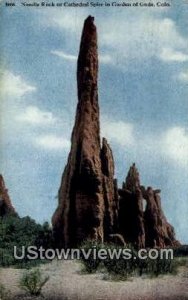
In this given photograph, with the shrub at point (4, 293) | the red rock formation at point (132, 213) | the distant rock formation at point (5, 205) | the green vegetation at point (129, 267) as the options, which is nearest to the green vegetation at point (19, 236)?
the shrub at point (4, 293)

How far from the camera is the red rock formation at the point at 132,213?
18000mm

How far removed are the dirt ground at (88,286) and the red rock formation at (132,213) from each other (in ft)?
13.4

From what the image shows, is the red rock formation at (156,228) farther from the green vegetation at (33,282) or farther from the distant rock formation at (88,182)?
the green vegetation at (33,282)


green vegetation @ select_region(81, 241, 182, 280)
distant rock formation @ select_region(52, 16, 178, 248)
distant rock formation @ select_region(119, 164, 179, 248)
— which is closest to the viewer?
green vegetation @ select_region(81, 241, 182, 280)

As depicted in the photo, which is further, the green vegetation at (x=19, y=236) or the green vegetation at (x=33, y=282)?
the green vegetation at (x=19, y=236)

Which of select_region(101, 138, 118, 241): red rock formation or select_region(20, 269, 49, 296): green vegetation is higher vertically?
select_region(101, 138, 118, 241): red rock formation

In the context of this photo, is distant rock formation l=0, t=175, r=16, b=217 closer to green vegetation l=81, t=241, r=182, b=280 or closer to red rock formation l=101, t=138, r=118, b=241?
red rock formation l=101, t=138, r=118, b=241

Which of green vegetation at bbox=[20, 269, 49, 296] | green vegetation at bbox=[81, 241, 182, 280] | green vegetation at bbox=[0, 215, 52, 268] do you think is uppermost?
green vegetation at bbox=[0, 215, 52, 268]

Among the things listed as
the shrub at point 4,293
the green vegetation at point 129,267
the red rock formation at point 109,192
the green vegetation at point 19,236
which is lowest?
the shrub at point 4,293

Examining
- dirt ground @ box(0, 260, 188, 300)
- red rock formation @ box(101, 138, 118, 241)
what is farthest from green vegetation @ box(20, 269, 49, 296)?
red rock formation @ box(101, 138, 118, 241)

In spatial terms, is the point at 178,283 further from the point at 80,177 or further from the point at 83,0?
the point at 83,0

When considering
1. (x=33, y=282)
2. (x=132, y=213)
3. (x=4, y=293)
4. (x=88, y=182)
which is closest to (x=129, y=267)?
(x=33, y=282)

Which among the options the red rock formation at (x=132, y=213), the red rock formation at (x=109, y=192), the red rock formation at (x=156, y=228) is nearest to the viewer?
the red rock formation at (x=109, y=192)

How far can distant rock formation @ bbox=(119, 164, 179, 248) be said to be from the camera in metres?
18.1
